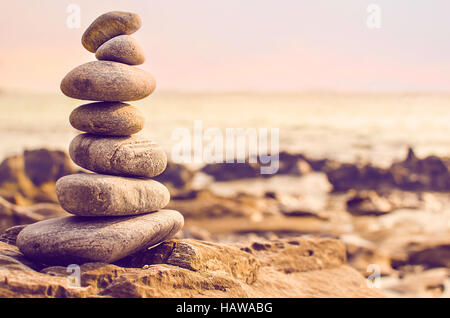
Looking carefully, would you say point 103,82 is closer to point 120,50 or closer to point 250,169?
point 120,50

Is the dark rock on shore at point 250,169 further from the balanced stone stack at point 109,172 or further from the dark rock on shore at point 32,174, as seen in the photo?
the balanced stone stack at point 109,172

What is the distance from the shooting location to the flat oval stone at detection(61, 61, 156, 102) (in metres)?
5.71

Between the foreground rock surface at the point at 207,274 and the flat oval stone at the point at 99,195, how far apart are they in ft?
2.24

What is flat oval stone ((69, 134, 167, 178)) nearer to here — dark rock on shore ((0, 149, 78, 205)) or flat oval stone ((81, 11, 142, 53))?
flat oval stone ((81, 11, 142, 53))

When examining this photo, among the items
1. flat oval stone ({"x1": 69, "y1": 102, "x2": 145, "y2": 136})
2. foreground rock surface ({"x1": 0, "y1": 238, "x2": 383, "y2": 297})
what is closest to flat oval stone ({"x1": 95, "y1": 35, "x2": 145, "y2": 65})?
flat oval stone ({"x1": 69, "y1": 102, "x2": 145, "y2": 136})

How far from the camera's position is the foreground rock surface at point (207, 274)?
4648 millimetres

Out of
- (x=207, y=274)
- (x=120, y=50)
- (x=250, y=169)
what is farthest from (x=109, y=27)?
(x=250, y=169)

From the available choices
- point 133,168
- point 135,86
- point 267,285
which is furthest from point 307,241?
point 135,86

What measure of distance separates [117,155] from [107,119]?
0.49 meters

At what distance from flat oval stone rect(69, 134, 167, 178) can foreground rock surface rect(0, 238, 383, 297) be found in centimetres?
107

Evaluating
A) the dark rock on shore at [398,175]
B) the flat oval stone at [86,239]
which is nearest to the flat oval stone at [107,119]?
the flat oval stone at [86,239]

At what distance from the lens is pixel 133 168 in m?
5.89

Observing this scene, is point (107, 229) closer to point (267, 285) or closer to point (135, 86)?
point (135, 86)
